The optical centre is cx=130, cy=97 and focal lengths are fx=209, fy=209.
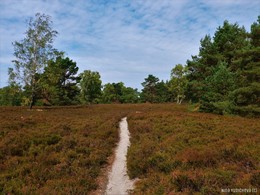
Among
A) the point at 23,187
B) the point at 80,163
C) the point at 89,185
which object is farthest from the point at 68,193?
the point at 80,163

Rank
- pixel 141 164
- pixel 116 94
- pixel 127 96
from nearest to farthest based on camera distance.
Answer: pixel 141 164 < pixel 116 94 < pixel 127 96

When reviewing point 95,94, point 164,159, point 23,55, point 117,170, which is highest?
point 23,55

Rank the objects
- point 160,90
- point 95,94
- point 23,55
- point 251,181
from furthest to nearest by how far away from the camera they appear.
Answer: point 160,90
point 95,94
point 23,55
point 251,181

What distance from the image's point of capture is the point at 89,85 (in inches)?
2923

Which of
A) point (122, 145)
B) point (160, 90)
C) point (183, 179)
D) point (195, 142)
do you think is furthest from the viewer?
point (160, 90)

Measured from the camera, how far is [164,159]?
30.0ft

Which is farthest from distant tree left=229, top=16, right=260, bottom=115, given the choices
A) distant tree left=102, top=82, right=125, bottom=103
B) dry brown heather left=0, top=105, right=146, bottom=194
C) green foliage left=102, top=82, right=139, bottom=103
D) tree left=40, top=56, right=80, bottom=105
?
green foliage left=102, top=82, right=139, bottom=103

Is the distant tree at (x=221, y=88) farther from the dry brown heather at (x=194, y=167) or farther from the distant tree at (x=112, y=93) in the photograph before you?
the distant tree at (x=112, y=93)

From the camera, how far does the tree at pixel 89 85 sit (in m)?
73.6

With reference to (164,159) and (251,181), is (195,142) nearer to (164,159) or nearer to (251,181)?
(164,159)

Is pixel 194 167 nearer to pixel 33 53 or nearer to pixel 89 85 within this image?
pixel 33 53

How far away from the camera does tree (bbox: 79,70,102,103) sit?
73.6 metres

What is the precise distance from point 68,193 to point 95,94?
69746 millimetres

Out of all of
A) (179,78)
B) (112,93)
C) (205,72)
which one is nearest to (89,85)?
(112,93)
